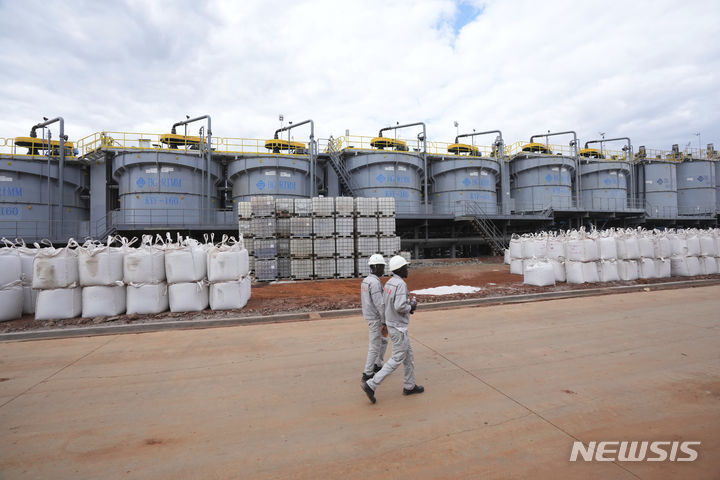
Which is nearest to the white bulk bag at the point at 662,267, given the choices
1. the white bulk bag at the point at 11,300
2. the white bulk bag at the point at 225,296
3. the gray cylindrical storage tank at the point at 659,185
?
the white bulk bag at the point at 225,296

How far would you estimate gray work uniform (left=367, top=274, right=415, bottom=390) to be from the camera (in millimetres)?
3426

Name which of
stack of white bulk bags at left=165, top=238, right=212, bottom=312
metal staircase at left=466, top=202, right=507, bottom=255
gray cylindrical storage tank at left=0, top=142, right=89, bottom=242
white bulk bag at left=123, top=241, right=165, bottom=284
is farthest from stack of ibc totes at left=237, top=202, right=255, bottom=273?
gray cylindrical storage tank at left=0, top=142, right=89, bottom=242

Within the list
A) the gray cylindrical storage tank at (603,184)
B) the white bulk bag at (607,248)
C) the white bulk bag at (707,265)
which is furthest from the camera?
the gray cylindrical storage tank at (603,184)

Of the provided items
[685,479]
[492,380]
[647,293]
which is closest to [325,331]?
[492,380]

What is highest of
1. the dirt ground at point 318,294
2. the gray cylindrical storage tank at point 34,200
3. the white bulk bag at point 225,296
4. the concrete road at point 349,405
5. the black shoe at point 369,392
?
the gray cylindrical storage tank at point 34,200

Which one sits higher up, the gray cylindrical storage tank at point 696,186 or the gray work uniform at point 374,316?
the gray cylindrical storage tank at point 696,186

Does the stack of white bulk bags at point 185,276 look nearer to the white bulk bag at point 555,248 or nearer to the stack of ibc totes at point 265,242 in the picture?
the stack of ibc totes at point 265,242

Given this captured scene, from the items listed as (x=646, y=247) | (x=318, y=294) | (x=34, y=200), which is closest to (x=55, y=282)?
(x=318, y=294)

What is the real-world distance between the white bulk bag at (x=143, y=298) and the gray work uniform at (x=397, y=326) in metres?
5.77

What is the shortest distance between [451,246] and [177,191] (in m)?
16.5

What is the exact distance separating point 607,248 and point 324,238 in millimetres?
9220

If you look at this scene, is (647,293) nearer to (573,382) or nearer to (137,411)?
(573,382)

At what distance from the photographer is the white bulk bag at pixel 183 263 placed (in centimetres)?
723

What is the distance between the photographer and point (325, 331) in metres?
6.27
